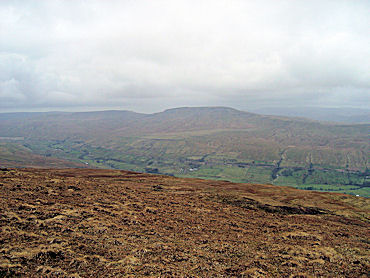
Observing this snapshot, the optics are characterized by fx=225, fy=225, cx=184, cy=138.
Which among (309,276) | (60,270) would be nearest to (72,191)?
(60,270)

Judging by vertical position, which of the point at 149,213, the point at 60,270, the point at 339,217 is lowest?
the point at 339,217

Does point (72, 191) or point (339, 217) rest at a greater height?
point (72, 191)

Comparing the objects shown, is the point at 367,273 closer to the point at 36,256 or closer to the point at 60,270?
the point at 60,270

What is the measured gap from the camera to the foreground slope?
A: 2039 cm

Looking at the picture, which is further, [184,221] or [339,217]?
[339,217]

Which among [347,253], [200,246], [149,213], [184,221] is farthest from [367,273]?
[149,213]

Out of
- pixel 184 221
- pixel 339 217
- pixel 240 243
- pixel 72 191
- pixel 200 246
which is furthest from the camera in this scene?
pixel 339 217

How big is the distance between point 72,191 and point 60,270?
23.8m

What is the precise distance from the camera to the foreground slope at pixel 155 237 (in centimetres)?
2039

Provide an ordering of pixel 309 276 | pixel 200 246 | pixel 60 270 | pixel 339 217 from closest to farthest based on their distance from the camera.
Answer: pixel 60 270 < pixel 309 276 < pixel 200 246 < pixel 339 217

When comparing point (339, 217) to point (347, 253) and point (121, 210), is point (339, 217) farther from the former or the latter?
point (121, 210)

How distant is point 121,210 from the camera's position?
1369 inches

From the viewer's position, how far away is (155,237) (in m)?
27.5

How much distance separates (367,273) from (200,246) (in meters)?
17.2
